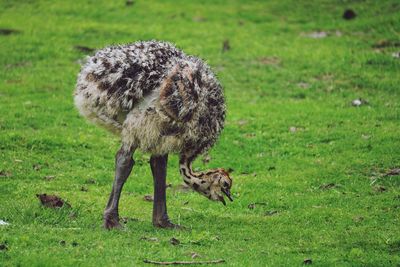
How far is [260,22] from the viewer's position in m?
26.2

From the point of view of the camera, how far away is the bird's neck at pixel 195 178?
11406 mm

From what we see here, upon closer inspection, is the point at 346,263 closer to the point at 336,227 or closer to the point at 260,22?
the point at 336,227

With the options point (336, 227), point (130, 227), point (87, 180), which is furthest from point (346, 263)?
point (87, 180)

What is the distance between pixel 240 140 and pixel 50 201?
6197mm

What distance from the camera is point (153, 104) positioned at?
430 inches

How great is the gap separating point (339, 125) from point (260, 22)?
8828 millimetres

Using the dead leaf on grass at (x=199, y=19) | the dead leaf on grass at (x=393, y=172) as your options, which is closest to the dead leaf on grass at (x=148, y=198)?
the dead leaf on grass at (x=393, y=172)

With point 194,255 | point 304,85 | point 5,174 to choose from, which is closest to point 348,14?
point 304,85

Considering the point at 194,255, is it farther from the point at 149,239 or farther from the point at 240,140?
the point at 240,140

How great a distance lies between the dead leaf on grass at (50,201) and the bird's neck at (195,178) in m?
2.12

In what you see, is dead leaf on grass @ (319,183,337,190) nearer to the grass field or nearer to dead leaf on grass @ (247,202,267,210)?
the grass field

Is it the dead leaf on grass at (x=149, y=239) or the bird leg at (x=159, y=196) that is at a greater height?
the bird leg at (x=159, y=196)

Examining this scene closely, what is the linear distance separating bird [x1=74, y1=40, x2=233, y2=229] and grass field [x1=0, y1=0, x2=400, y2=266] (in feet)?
3.03

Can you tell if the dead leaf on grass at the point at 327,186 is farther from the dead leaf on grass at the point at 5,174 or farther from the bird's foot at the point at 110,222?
the dead leaf on grass at the point at 5,174
